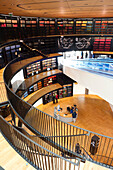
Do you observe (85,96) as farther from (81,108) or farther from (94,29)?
(94,29)

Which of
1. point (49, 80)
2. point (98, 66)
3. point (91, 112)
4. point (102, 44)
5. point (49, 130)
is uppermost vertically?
point (102, 44)

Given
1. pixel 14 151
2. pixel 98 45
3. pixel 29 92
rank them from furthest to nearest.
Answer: pixel 98 45 → pixel 29 92 → pixel 14 151

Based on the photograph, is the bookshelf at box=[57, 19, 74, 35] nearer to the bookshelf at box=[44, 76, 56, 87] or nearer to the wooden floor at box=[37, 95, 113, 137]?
the bookshelf at box=[44, 76, 56, 87]

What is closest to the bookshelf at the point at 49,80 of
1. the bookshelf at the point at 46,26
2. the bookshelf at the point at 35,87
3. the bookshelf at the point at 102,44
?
the bookshelf at the point at 35,87

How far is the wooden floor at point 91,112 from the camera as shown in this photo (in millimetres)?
9664

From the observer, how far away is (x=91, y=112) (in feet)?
37.9

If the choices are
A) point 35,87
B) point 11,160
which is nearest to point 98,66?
point 11,160

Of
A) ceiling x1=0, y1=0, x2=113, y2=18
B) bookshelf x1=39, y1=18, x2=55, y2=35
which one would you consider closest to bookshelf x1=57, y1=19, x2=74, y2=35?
bookshelf x1=39, y1=18, x2=55, y2=35

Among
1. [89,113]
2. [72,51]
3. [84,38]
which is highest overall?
[84,38]

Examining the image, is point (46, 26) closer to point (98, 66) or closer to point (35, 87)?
point (35, 87)

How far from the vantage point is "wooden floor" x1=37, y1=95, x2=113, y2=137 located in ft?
31.7

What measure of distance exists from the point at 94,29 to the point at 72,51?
11.1 ft

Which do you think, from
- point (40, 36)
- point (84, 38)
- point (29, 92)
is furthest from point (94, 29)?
point (29, 92)

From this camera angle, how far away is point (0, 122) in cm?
392
